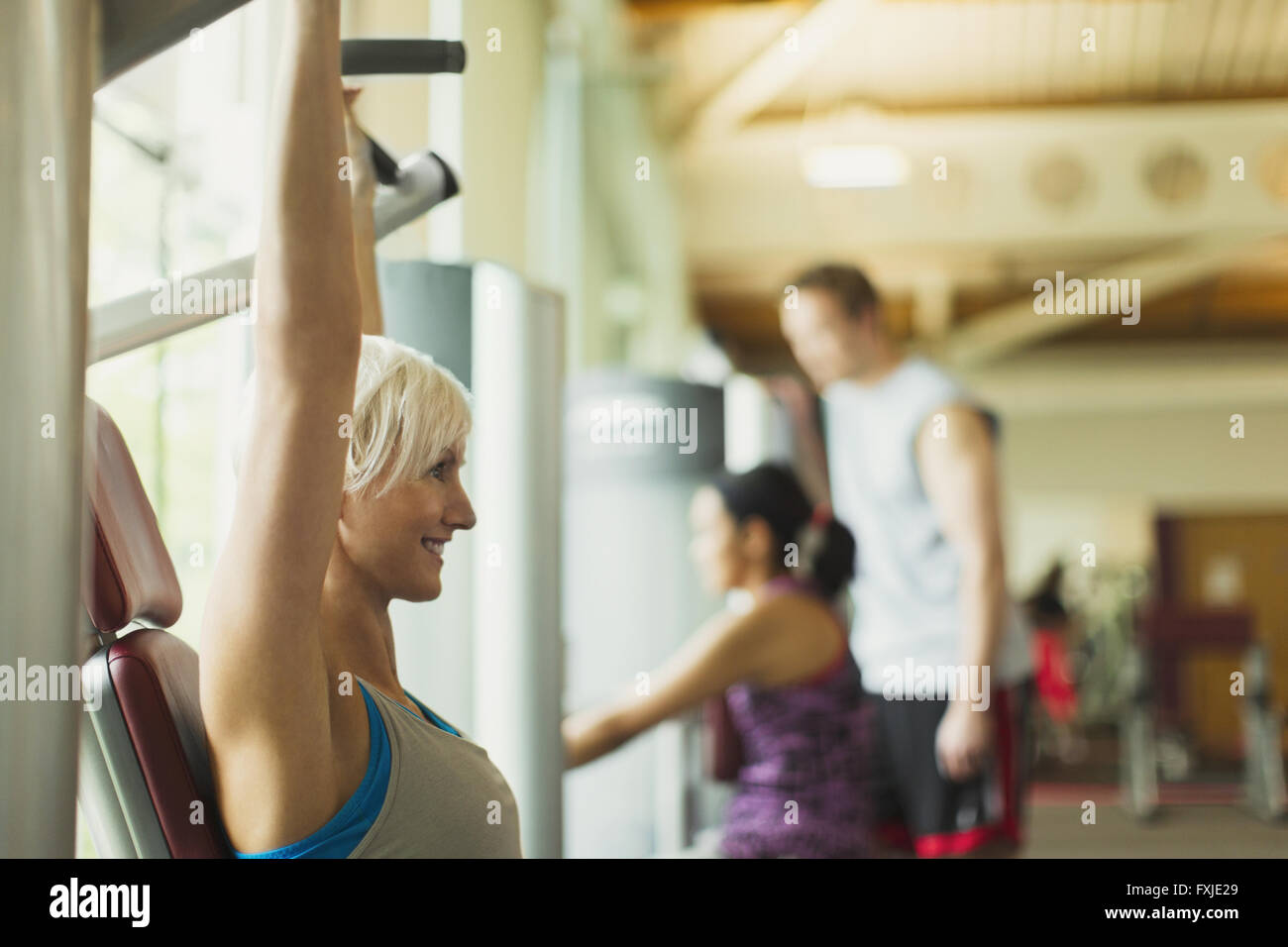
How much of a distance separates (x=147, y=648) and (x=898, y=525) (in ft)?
3.75

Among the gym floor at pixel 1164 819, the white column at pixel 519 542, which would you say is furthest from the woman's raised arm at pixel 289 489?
the gym floor at pixel 1164 819

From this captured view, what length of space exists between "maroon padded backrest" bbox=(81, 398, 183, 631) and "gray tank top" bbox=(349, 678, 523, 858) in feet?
0.46

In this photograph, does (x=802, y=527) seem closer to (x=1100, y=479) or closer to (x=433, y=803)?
(x=433, y=803)

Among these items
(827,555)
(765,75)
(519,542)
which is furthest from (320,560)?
(765,75)

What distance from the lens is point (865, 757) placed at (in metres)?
1.64

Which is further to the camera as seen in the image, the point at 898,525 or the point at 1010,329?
the point at 1010,329

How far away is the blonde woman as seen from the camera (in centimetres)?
65

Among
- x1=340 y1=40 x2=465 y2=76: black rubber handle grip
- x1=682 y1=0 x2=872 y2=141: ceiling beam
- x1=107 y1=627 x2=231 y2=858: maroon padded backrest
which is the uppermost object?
x1=682 y1=0 x2=872 y2=141: ceiling beam

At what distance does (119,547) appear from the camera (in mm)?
Answer: 708

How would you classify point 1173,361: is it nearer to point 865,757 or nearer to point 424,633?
point 865,757

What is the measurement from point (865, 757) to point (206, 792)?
1115 mm

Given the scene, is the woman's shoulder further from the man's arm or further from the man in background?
the man's arm

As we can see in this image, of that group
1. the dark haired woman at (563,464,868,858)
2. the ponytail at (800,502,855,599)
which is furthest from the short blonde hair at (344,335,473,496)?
the ponytail at (800,502,855,599)
